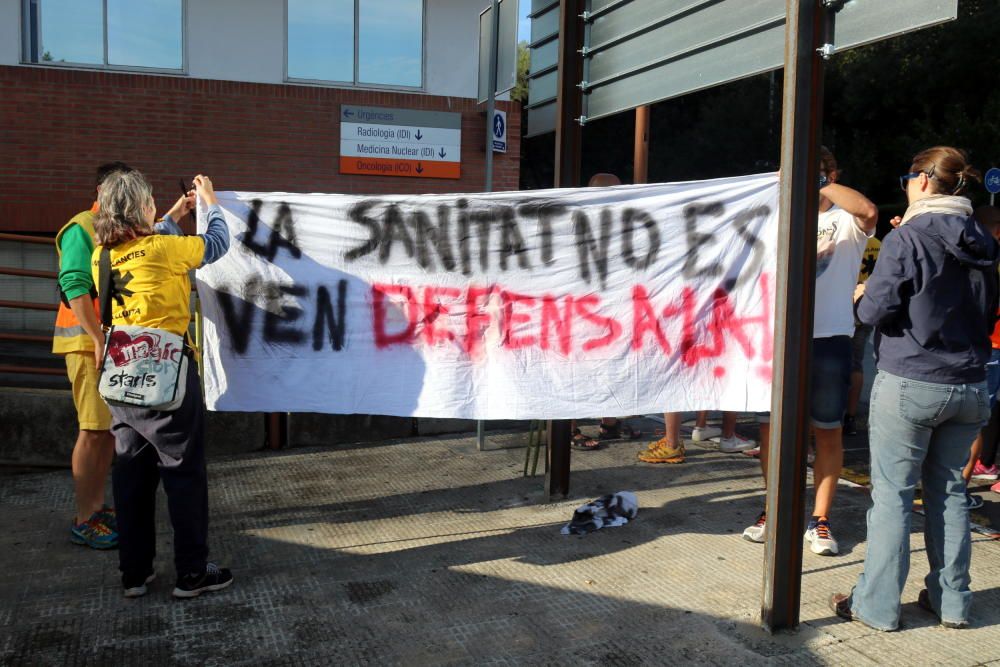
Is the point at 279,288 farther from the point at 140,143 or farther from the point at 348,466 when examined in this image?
the point at 140,143

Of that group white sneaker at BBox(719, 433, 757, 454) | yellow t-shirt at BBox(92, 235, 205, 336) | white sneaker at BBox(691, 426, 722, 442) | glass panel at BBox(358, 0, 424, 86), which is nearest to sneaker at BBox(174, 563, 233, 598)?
yellow t-shirt at BBox(92, 235, 205, 336)

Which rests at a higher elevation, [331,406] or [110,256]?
[110,256]

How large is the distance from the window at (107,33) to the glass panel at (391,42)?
238 cm

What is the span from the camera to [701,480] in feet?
19.2

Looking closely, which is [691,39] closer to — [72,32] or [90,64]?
[90,64]

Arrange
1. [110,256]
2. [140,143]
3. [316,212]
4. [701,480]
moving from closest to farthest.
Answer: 1. [110,256]
2. [316,212]
3. [701,480]
4. [140,143]

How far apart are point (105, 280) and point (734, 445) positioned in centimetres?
465

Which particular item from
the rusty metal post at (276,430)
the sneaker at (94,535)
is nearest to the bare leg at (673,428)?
the rusty metal post at (276,430)

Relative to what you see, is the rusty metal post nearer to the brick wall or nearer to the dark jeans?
the dark jeans

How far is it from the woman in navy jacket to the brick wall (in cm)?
902

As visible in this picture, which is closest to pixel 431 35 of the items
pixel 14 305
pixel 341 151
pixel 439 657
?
pixel 341 151

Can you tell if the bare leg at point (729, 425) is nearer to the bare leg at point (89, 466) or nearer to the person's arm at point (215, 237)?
the person's arm at point (215, 237)

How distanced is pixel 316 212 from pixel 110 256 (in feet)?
4.06

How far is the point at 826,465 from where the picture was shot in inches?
180
